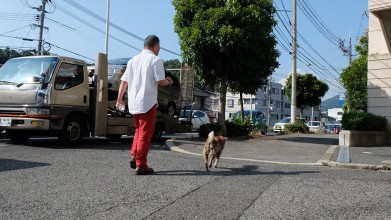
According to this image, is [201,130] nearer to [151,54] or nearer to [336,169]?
[336,169]

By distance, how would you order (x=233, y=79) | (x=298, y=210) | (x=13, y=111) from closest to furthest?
(x=298, y=210) < (x=13, y=111) < (x=233, y=79)

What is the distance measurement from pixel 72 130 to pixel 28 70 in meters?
1.81

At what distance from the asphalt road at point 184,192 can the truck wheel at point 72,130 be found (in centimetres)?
266

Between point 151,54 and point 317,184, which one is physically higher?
point 151,54

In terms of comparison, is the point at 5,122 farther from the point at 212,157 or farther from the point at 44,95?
the point at 212,157

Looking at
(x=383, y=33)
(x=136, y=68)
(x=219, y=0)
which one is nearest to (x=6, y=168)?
(x=136, y=68)

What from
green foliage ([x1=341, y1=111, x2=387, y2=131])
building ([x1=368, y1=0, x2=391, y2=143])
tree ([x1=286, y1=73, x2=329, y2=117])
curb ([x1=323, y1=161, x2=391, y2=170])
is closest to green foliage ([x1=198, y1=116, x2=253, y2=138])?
green foliage ([x1=341, y1=111, x2=387, y2=131])

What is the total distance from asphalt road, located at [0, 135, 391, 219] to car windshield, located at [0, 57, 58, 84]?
302 cm

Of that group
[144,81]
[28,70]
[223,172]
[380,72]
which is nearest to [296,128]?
[380,72]

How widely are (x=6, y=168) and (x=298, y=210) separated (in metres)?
4.35

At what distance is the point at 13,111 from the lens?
359 inches

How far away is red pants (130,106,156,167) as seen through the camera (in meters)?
5.64

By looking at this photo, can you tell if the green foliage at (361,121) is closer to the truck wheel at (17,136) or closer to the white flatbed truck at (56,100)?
the white flatbed truck at (56,100)

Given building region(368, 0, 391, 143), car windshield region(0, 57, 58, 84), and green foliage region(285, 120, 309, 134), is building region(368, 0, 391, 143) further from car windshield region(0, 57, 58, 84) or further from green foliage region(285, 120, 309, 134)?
car windshield region(0, 57, 58, 84)
